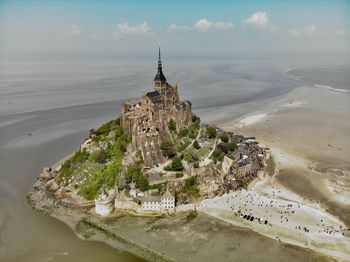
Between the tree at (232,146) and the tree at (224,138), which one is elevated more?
the tree at (224,138)

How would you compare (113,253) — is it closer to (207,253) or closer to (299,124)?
(207,253)

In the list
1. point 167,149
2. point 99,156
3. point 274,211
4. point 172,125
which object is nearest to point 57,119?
point 172,125

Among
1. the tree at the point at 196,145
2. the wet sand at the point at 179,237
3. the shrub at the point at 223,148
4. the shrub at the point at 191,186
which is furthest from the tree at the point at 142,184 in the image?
the shrub at the point at 223,148

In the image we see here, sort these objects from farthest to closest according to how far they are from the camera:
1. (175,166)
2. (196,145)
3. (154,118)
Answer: (196,145) → (154,118) → (175,166)

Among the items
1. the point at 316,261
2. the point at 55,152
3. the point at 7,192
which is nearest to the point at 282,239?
the point at 316,261

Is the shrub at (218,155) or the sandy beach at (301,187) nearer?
the sandy beach at (301,187)

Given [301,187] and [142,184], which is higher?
[142,184]

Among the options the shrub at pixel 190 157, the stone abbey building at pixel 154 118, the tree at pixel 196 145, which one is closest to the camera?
the shrub at pixel 190 157

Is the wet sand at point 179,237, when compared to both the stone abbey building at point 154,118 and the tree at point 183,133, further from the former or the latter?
the tree at point 183,133

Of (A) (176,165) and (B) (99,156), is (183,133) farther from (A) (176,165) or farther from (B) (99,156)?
(B) (99,156)
